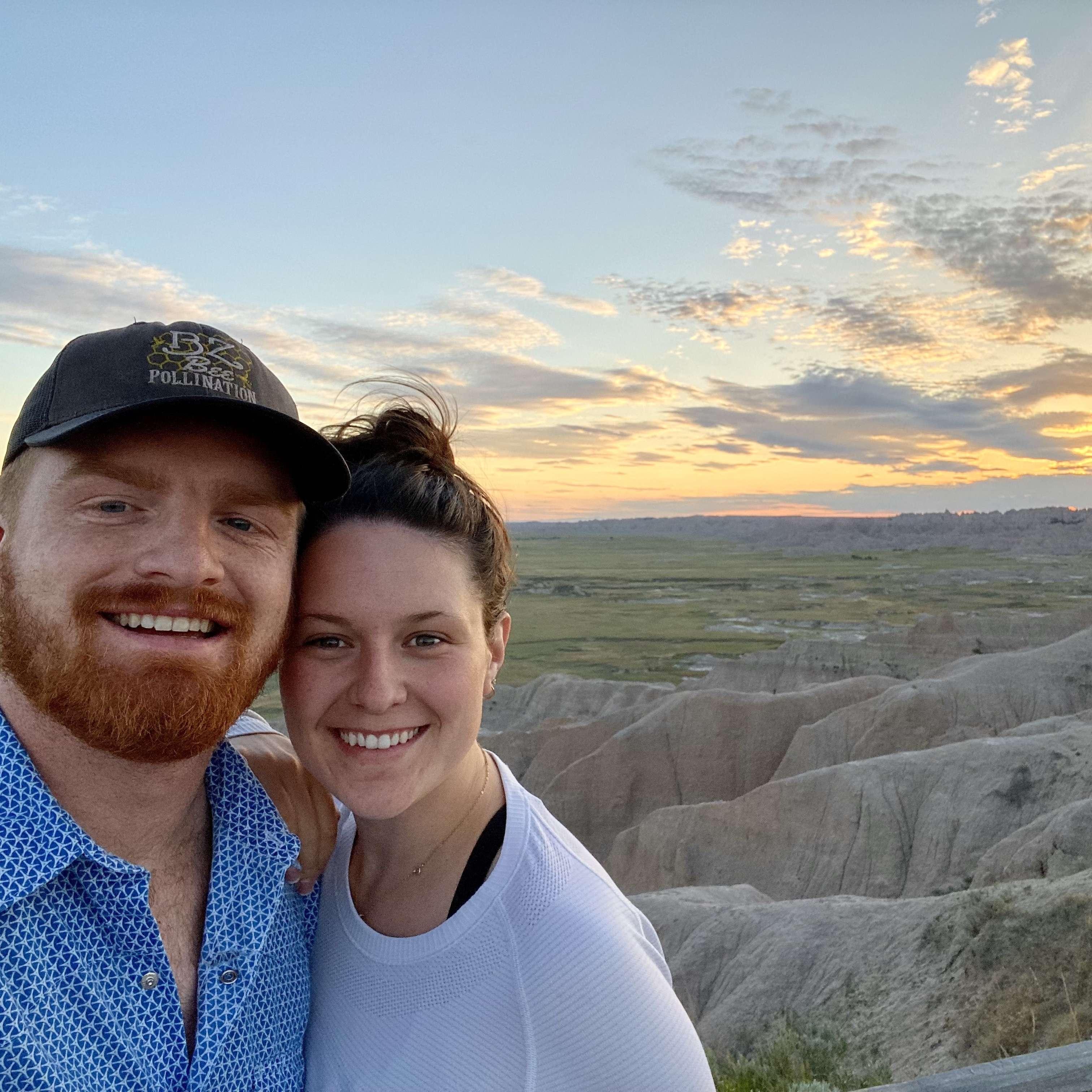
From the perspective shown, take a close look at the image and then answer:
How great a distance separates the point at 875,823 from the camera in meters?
19.2

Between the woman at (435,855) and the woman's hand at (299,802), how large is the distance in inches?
4.8

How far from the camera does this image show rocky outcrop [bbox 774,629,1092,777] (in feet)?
82.5

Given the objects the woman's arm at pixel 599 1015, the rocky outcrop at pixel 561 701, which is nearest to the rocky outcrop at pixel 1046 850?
the woman's arm at pixel 599 1015

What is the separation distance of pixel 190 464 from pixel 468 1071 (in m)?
1.57

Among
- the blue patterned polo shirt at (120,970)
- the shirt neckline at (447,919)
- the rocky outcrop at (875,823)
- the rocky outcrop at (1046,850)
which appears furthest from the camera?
the rocky outcrop at (875,823)

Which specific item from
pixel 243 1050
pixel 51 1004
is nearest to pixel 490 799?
pixel 243 1050

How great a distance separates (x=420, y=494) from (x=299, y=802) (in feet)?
3.25

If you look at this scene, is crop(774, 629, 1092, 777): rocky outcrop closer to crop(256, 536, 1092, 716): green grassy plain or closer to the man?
crop(256, 536, 1092, 716): green grassy plain

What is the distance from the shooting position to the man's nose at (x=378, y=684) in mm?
2449

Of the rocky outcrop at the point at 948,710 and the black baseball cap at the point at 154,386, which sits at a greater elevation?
the black baseball cap at the point at 154,386

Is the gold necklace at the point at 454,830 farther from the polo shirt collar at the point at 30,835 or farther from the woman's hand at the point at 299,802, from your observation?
the polo shirt collar at the point at 30,835

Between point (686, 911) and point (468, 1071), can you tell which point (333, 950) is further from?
point (686, 911)

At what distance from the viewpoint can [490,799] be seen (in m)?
2.74

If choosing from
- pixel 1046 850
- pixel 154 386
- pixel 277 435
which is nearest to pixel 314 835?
pixel 277 435
